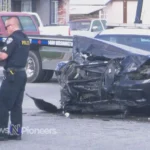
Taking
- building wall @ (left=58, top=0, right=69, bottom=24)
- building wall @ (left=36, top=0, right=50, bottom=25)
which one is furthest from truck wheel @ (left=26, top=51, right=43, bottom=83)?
building wall @ (left=58, top=0, right=69, bottom=24)

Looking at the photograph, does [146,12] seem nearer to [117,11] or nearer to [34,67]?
[34,67]

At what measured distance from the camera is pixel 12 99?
990 centimetres

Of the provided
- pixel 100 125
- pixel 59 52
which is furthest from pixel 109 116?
pixel 59 52

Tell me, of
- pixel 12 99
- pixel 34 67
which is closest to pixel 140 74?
pixel 12 99

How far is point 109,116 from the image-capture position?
1245cm

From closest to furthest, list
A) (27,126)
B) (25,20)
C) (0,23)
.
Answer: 1. (27,126)
2. (0,23)
3. (25,20)

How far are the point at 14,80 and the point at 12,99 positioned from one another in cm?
26

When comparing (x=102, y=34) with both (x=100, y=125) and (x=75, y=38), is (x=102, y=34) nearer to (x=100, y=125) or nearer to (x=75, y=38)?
(x=75, y=38)

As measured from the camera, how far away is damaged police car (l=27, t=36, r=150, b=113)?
11789 mm

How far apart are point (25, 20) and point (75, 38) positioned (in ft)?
35.6

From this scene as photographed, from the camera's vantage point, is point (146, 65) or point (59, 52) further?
point (59, 52)

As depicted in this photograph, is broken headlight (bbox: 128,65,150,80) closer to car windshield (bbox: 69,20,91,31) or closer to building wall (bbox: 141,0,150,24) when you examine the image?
building wall (bbox: 141,0,150,24)

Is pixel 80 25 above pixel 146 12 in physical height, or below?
below

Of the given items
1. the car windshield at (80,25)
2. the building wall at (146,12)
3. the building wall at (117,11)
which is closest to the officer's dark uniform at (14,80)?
the building wall at (146,12)
